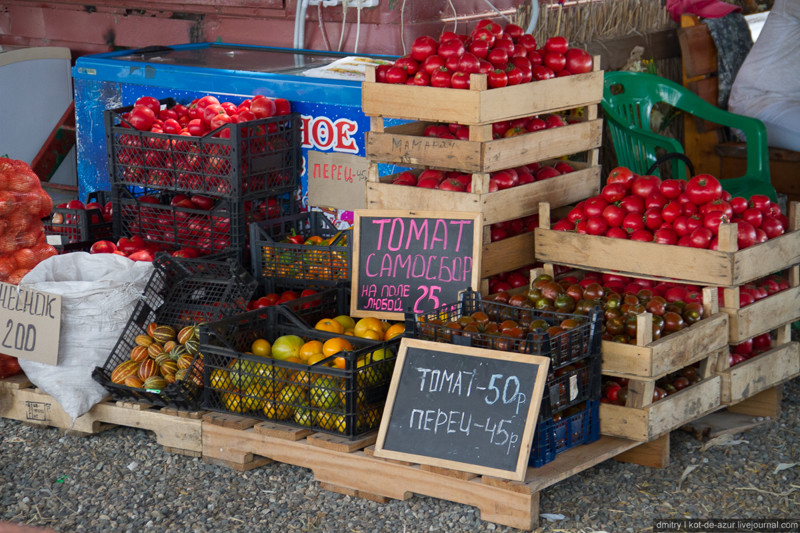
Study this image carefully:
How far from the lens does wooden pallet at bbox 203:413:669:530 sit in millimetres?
3600

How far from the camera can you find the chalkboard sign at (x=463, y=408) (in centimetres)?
360

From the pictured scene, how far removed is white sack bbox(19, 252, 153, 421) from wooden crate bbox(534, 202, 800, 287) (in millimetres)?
1905

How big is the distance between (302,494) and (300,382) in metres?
0.43

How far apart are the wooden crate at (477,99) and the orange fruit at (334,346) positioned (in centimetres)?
107

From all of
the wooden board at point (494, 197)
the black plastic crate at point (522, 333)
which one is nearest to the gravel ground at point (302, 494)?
the black plastic crate at point (522, 333)

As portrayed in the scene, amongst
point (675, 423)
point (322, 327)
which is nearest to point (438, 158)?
point (322, 327)

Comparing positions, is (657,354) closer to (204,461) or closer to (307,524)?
(307,524)

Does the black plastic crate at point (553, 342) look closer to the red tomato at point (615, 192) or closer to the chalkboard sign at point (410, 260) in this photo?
the chalkboard sign at point (410, 260)

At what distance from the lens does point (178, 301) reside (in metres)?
4.73

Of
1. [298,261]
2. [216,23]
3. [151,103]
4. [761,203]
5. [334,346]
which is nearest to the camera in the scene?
[334,346]

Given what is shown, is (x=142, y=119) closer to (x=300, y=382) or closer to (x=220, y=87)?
A: (x=220, y=87)

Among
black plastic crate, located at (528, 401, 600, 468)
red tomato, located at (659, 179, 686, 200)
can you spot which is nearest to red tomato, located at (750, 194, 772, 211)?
red tomato, located at (659, 179, 686, 200)

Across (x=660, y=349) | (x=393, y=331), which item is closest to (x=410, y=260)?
(x=393, y=331)

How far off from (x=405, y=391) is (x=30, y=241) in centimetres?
222
